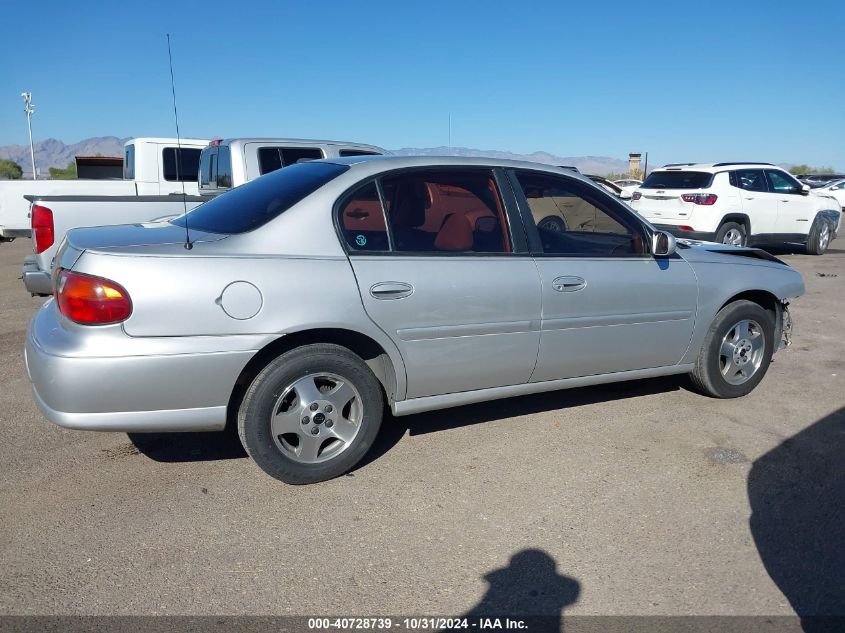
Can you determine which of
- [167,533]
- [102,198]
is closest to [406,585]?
[167,533]

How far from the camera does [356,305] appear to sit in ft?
11.8

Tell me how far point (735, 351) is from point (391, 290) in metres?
2.76

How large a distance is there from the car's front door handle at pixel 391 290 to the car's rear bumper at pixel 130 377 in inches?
26.7

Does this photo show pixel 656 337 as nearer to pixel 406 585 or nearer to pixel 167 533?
pixel 406 585

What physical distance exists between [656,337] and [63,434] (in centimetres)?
377

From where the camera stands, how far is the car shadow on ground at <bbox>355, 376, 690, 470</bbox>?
4477 millimetres

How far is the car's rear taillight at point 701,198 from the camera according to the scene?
11.7 meters

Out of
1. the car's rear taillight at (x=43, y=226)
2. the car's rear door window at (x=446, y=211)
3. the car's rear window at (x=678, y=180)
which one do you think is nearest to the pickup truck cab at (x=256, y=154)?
the car's rear taillight at (x=43, y=226)

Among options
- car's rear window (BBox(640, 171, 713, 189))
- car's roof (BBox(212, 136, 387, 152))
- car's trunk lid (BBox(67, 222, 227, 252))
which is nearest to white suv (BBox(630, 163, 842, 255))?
car's rear window (BBox(640, 171, 713, 189))

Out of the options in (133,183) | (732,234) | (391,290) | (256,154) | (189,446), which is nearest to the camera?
(391,290)

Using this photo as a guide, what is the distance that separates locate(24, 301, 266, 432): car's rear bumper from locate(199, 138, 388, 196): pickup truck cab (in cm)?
562

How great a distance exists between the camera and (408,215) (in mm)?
4000

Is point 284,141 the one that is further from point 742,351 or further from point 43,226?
point 742,351

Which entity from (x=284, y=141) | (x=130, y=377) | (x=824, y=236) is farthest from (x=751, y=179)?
(x=130, y=377)
